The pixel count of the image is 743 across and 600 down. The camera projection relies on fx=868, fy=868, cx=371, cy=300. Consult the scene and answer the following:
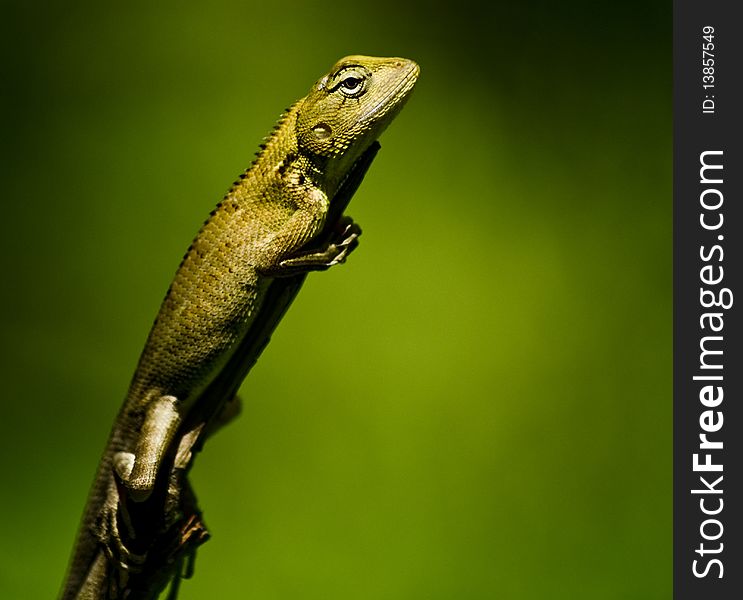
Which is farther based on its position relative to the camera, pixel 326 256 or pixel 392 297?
pixel 392 297

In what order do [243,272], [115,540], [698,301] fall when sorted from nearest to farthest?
[115,540], [243,272], [698,301]

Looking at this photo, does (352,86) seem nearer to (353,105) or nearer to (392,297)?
(353,105)

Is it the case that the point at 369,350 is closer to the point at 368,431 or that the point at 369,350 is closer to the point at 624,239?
the point at 368,431

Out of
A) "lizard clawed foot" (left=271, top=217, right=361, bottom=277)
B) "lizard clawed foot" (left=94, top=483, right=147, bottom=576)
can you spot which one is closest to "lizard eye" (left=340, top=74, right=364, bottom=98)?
"lizard clawed foot" (left=271, top=217, right=361, bottom=277)

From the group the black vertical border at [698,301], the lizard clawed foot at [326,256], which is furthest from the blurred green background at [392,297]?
the lizard clawed foot at [326,256]

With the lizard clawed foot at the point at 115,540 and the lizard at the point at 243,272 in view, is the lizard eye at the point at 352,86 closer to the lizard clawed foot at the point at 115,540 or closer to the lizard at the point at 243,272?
the lizard at the point at 243,272

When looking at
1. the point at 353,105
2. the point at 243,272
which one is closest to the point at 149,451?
the point at 243,272

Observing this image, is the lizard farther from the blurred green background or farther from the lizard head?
the blurred green background

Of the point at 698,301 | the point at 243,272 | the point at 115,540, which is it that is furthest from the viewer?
the point at 698,301

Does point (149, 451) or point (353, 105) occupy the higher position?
point (353, 105)
